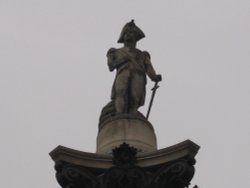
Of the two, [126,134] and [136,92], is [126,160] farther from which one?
[136,92]

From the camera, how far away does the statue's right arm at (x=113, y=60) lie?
18594 millimetres

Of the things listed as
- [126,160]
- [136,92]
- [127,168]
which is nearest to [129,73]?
[136,92]

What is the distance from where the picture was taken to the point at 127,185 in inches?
579

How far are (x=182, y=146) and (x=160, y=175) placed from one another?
754 mm

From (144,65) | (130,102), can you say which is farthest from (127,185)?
(144,65)

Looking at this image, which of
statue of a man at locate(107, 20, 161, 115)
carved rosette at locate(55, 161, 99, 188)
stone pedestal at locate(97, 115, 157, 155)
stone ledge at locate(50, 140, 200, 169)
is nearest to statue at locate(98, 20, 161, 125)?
statue of a man at locate(107, 20, 161, 115)

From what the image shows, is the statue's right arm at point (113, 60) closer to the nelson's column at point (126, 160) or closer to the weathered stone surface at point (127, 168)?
the nelson's column at point (126, 160)

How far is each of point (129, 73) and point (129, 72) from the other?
0.13ft

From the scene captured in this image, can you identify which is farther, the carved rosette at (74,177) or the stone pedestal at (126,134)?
the stone pedestal at (126,134)

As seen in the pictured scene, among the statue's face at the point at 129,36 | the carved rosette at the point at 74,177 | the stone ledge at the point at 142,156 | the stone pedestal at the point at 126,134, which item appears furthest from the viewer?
the statue's face at the point at 129,36

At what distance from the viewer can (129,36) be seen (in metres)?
19.4

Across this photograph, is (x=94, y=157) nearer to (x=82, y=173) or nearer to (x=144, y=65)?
(x=82, y=173)

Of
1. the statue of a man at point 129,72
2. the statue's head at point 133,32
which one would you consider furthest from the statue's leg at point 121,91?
the statue's head at point 133,32

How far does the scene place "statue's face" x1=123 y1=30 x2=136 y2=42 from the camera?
19.4 metres
